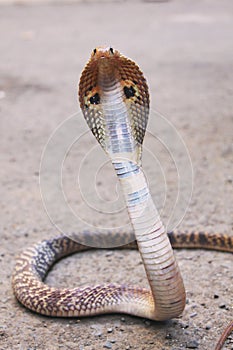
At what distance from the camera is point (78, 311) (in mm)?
2928

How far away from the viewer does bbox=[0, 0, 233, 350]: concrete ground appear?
2.84 m

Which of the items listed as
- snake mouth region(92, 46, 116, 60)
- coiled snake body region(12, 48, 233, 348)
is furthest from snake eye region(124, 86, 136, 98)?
snake mouth region(92, 46, 116, 60)

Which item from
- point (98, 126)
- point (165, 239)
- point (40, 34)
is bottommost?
A: point (40, 34)

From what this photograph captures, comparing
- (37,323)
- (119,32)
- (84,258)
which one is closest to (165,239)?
(37,323)

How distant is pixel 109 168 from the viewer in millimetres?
5207

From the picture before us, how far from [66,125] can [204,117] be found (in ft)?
4.82

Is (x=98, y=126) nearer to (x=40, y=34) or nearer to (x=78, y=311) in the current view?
(x=78, y=311)

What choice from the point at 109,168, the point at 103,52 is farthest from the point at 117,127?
the point at 109,168

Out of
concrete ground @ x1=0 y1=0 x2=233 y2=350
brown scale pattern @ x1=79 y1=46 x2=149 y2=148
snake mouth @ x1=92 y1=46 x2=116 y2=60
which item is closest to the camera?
snake mouth @ x1=92 y1=46 x2=116 y2=60

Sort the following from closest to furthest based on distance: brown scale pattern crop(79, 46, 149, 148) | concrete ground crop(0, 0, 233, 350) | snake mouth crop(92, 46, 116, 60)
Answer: snake mouth crop(92, 46, 116, 60)
brown scale pattern crop(79, 46, 149, 148)
concrete ground crop(0, 0, 233, 350)

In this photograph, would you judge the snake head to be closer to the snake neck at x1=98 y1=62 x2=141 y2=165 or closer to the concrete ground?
the snake neck at x1=98 y1=62 x2=141 y2=165

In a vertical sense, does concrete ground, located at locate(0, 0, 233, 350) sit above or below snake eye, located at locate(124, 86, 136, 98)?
below

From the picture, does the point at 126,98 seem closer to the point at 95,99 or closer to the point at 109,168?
the point at 95,99

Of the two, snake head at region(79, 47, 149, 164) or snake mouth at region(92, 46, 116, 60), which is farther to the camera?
snake head at region(79, 47, 149, 164)
